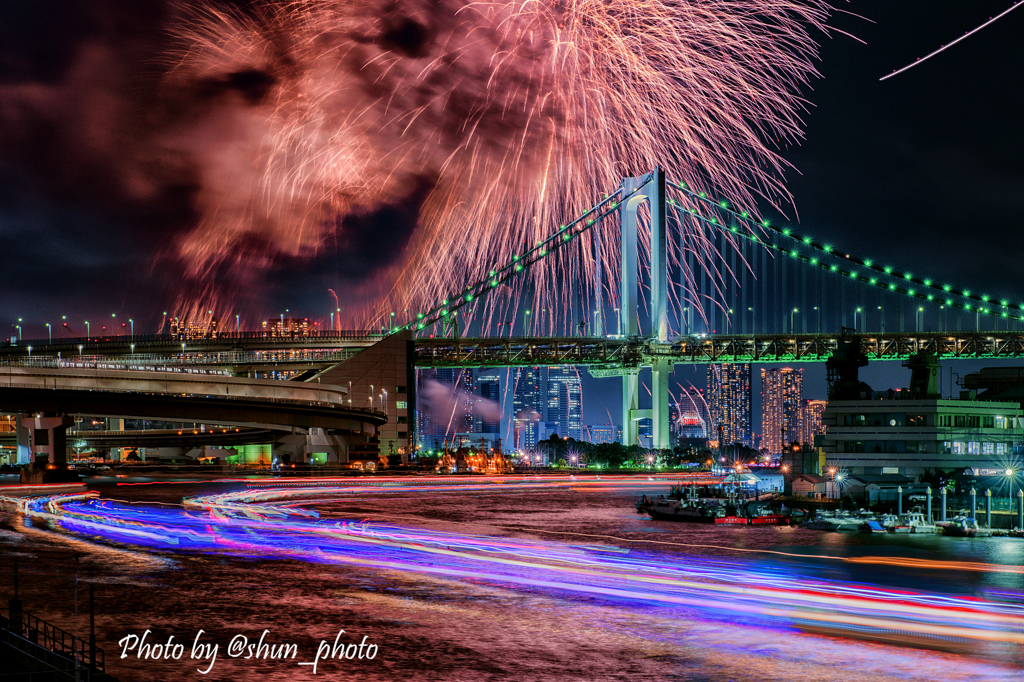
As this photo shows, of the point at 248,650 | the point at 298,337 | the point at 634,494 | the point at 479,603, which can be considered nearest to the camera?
the point at 248,650

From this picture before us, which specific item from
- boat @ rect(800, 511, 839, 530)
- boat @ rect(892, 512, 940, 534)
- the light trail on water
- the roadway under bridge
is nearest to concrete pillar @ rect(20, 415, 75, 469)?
the roadway under bridge

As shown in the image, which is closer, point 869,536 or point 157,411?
point 869,536

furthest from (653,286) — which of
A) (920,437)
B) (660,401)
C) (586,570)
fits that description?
(586,570)

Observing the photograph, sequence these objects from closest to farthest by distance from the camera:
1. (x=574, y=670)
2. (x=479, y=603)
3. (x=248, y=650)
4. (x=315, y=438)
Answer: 1. (x=574, y=670)
2. (x=248, y=650)
3. (x=479, y=603)
4. (x=315, y=438)

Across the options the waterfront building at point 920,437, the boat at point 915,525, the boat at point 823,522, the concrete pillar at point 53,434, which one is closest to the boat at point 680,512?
the boat at point 823,522

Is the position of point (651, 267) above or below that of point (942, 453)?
above

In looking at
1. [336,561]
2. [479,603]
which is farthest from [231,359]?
[479,603]

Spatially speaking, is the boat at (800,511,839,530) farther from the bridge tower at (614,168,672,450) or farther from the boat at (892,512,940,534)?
the bridge tower at (614,168,672,450)

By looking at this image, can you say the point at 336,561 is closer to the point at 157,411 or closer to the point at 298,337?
the point at 157,411
